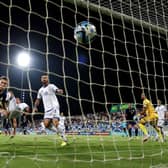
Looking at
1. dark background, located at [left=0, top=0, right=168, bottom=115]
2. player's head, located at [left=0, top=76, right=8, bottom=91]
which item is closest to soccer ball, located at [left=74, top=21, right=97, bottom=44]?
player's head, located at [left=0, top=76, right=8, bottom=91]

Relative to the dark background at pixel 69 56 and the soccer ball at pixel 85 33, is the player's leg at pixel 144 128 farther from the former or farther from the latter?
the soccer ball at pixel 85 33

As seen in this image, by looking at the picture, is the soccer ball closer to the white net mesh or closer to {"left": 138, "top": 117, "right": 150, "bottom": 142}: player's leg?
Result: the white net mesh

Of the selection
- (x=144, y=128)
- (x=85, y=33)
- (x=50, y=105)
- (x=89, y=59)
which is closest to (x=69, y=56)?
(x=89, y=59)

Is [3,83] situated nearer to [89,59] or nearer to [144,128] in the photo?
[144,128]

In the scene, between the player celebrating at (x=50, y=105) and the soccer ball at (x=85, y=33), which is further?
the player celebrating at (x=50, y=105)

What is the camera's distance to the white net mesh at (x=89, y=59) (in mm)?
5035

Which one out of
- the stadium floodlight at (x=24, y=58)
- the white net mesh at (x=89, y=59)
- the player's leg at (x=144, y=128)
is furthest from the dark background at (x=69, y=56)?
the player's leg at (x=144, y=128)

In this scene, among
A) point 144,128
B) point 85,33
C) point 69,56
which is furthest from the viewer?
point 69,56

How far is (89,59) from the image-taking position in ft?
53.7

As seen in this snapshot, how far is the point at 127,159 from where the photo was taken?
15.4 ft

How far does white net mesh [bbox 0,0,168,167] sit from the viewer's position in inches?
198

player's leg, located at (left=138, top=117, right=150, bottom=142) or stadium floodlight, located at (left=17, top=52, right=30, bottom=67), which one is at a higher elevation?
stadium floodlight, located at (left=17, top=52, right=30, bottom=67)

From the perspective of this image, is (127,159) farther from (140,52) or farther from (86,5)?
(140,52)

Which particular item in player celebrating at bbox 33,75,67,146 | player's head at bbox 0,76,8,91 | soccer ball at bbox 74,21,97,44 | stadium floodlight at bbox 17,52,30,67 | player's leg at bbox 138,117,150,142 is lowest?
player's leg at bbox 138,117,150,142
